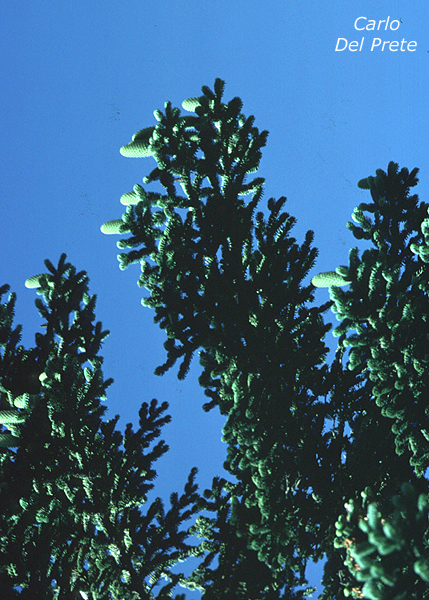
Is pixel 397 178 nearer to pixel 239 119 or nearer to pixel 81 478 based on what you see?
pixel 239 119

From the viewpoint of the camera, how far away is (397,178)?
227 inches

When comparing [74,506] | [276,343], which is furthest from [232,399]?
[74,506]

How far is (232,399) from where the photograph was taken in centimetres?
507

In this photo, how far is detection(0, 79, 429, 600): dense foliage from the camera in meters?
4.57

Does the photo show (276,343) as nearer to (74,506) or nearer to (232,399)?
(232,399)

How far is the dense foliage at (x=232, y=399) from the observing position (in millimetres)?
4570

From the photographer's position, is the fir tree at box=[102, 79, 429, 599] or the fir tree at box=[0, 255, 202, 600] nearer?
the fir tree at box=[102, 79, 429, 599]

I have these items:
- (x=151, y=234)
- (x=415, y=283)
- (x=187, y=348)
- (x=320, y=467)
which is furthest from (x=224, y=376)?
(x=415, y=283)

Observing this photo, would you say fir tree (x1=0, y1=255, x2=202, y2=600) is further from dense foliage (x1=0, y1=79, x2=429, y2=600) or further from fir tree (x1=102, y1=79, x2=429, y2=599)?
fir tree (x1=102, y1=79, x2=429, y2=599)

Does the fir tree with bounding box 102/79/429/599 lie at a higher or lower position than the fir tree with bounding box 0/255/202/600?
higher

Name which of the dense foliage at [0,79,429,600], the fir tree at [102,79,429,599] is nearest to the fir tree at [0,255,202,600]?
the dense foliage at [0,79,429,600]

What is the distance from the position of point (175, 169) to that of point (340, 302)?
256 centimetres

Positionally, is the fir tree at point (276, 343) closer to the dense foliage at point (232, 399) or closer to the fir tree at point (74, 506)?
the dense foliage at point (232, 399)

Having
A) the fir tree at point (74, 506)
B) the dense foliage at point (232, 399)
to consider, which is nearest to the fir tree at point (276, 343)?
the dense foliage at point (232, 399)
